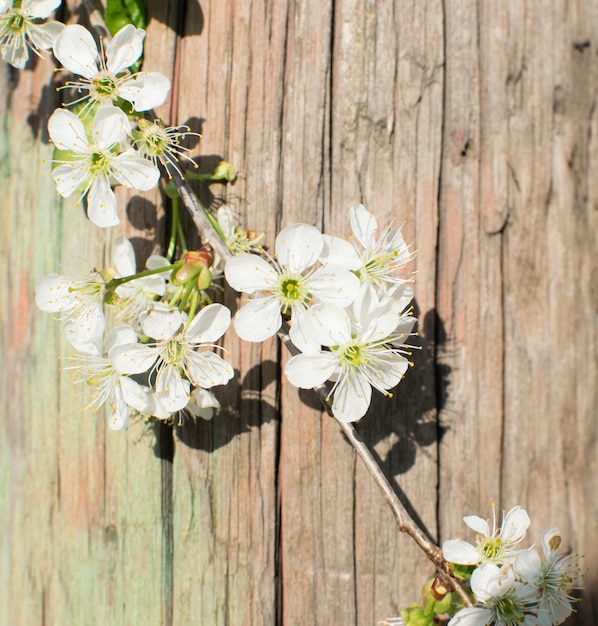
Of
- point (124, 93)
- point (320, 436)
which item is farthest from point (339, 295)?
point (124, 93)

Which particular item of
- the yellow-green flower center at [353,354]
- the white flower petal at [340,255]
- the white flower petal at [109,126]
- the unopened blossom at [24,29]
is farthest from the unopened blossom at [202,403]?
the unopened blossom at [24,29]

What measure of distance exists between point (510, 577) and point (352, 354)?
2.14 feet

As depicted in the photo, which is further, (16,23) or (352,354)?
(16,23)

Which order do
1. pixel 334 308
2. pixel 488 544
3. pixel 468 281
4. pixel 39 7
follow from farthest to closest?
pixel 468 281, pixel 39 7, pixel 488 544, pixel 334 308

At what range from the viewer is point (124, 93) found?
1.56 m

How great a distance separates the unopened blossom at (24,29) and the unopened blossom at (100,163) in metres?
0.31

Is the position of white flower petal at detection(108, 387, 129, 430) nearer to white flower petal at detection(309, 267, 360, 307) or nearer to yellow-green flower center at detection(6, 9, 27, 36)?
white flower petal at detection(309, 267, 360, 307)

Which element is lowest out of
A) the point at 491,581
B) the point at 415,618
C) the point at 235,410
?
the point at 415,618

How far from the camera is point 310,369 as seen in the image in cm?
146

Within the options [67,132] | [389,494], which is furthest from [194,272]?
[389,494]

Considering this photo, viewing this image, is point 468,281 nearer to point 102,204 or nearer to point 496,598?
point 496,598

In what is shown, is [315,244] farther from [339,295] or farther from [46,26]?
[46,26]

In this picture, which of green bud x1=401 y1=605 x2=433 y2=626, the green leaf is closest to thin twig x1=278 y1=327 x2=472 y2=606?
green bud x1=401 y1=605 x2=433 y2=626

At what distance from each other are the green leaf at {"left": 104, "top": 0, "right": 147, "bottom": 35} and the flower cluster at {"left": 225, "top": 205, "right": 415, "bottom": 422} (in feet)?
2.54
